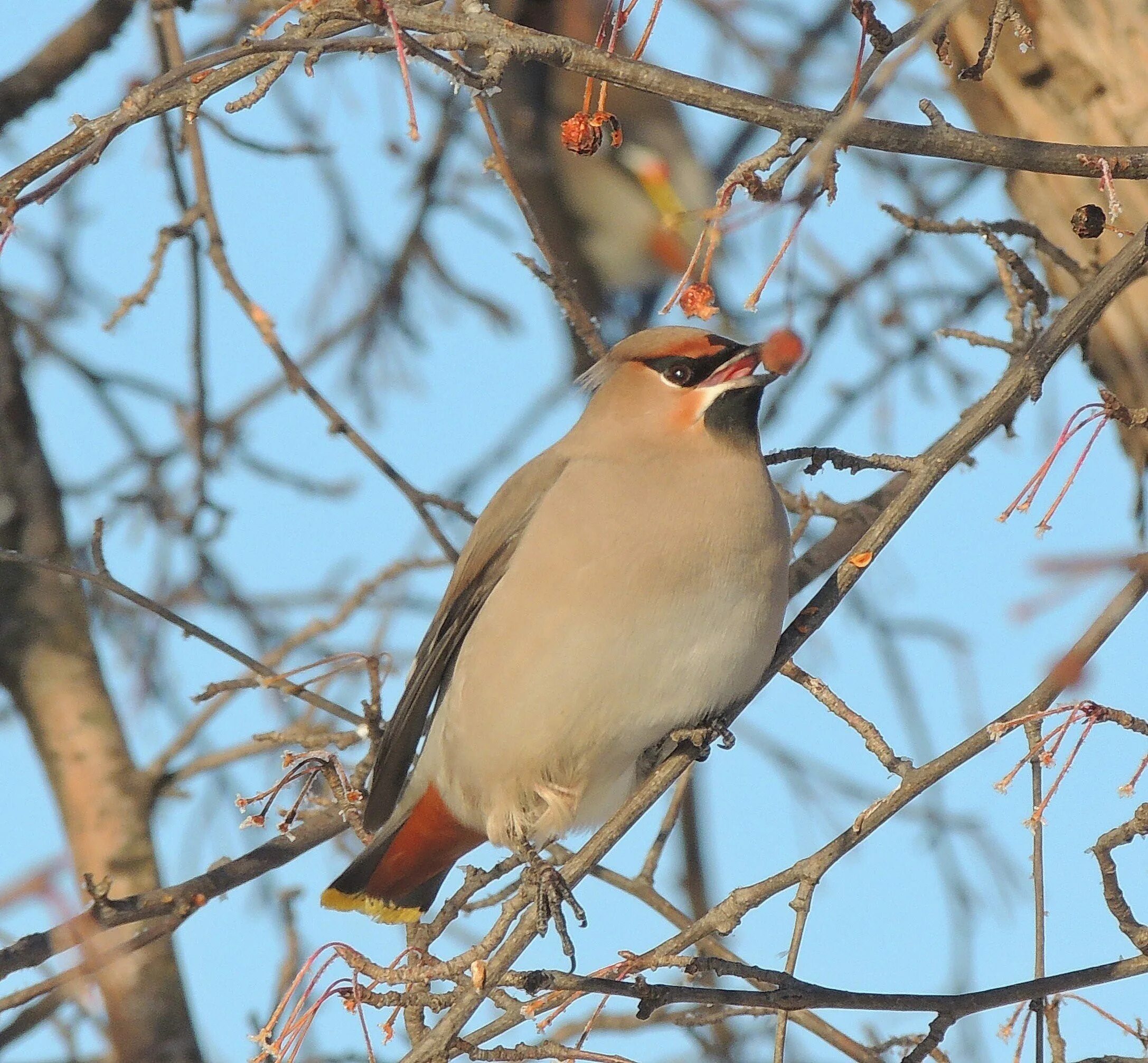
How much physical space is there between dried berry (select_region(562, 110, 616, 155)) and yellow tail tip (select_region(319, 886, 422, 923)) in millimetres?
2024

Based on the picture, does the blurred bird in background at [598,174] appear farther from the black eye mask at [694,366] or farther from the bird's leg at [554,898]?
the bird's leg at [554,898]

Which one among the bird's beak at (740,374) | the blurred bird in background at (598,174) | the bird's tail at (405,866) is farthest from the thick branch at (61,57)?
the bird's tail at (405,866)

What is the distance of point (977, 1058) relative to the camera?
15.3ft

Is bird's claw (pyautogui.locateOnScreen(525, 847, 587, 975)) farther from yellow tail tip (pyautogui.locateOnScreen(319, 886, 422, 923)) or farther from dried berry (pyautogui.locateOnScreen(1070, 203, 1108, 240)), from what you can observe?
dried berry (pyautogui.locateOnScreen(1070, 203, 1108, 240))

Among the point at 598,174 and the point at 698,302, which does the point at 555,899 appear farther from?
the point at 598,174

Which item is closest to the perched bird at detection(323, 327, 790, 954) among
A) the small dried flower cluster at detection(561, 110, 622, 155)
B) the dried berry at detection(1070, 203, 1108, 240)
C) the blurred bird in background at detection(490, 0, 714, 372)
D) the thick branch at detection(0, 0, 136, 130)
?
the dried berry at detection(1070, 203, 1108, 240)

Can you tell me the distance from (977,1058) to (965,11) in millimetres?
2685

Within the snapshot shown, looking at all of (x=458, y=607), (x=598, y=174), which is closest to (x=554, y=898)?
(x=458, y=607)

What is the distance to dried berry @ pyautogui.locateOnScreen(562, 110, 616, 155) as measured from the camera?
2877 millimetres

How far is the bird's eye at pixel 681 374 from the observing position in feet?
12.5

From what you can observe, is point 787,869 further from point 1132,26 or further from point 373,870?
point 1132,26

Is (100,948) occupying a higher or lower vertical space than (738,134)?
lower

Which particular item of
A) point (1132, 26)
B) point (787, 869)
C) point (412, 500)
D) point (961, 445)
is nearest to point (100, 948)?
point (412, 500)

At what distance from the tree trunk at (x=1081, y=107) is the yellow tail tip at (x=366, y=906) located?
207cm
